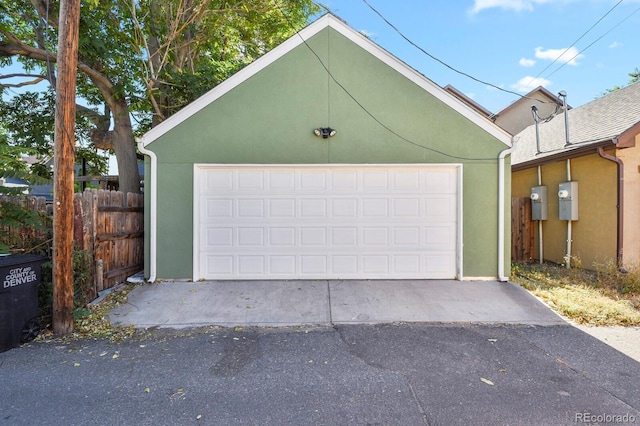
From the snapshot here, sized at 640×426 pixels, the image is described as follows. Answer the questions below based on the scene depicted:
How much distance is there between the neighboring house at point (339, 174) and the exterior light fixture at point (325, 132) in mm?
23

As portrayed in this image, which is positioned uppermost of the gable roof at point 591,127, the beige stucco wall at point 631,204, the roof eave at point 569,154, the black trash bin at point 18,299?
the gable roof at point 591,127

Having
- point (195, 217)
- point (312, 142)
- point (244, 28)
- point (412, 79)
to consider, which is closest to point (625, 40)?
point (412, 79)

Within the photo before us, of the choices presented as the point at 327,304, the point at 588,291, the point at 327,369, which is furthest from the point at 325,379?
the point at 588,291

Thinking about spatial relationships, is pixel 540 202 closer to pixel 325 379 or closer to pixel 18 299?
pixel 325 379

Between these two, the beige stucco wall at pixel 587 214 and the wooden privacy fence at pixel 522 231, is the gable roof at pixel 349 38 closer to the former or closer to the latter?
the beige stucco wall at pixel 587 214

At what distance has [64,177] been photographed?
407cm

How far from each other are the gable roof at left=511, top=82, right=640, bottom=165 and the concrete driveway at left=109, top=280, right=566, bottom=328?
307 centimetres

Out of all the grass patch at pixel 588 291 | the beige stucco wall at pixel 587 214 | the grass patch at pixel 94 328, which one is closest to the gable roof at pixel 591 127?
the beige stucco wall at pixel 587 214

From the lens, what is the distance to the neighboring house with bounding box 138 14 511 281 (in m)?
6.21

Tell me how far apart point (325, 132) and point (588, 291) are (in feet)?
18.1

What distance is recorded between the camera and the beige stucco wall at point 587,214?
6.87 meters

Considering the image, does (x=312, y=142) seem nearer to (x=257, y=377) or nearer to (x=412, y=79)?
(x=412, y=79)

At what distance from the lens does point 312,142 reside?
A: 6.27 metres

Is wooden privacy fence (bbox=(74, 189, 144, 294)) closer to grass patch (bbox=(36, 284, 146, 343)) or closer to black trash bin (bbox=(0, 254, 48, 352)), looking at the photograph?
grass patch (bbox=(36, 284, 146, 343))
